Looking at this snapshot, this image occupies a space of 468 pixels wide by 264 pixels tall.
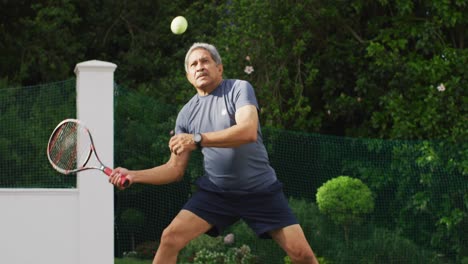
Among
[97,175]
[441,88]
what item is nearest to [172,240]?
[97,175]

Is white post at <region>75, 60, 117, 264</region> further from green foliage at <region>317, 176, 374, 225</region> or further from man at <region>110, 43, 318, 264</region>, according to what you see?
man at <region>110, 43, 318, 264</region>

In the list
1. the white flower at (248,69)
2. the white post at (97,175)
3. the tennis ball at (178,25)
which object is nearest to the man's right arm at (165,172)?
the white post at (97,175)

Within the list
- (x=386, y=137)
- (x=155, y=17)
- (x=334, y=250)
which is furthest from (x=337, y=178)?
(x=155, y=17)

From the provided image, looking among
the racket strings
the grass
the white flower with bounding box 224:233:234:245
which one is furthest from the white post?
the racket strings

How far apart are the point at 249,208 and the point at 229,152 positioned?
298 mm

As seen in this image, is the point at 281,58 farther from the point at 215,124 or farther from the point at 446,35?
the point at 215,124

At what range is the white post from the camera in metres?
7.15

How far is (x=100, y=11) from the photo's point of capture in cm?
1244

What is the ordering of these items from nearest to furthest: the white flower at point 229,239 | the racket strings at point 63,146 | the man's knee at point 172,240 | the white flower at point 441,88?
the man's knee at point 172,240 < the racket strings at point 63,146 < the white flower at point 229,239 < the white flower at point 441,88

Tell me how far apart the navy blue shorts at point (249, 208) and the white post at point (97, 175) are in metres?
2.72

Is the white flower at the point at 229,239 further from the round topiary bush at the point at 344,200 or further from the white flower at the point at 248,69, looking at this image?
the white flower at the point at 248,69

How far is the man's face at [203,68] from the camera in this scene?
454 cm

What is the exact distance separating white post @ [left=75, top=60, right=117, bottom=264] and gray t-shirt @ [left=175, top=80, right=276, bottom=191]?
8.95ft

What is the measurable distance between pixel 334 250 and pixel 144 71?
15.6ft
